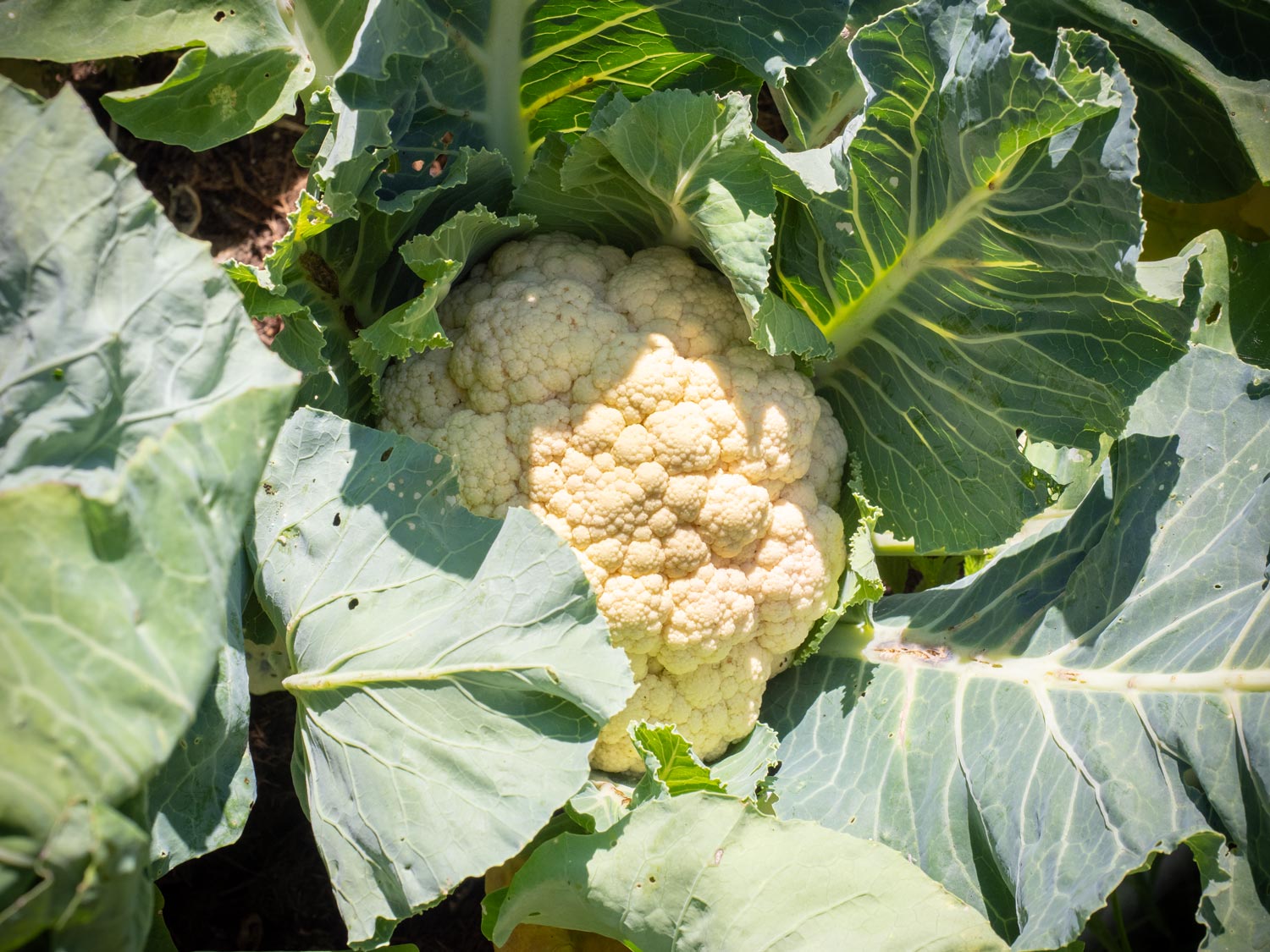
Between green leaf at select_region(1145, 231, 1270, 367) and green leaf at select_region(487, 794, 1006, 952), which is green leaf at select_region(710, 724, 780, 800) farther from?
green leaf at select_region(1145, 231, 1270, 367)

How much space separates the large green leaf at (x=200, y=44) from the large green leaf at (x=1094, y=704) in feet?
4.81

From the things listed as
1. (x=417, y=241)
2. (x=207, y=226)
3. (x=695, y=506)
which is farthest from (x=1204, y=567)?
(x=207, y=226)

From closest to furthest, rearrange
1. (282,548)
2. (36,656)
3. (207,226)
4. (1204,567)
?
(36,656) < (282,548) < (1204,567) < (207,226)

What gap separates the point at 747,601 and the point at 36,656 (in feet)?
3.68

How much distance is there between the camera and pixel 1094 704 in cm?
164

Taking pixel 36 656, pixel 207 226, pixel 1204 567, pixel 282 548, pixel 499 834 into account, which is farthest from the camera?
pixel 207 226

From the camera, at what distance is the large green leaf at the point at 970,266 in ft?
4.48

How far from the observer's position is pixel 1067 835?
1582 millimetres

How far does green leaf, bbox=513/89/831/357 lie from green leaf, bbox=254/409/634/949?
1.75 ft

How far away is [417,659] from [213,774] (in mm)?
447

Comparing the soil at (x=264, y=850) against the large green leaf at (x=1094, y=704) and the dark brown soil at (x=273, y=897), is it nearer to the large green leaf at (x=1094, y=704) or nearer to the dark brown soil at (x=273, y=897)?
the dark brown soil at (x=273, y=897)

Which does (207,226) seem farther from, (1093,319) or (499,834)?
(1093,319)

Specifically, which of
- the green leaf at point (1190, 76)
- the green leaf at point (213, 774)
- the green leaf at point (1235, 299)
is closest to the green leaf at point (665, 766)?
the green leaf at point (213, 774)

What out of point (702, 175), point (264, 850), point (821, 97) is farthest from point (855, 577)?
point (264, 850)
